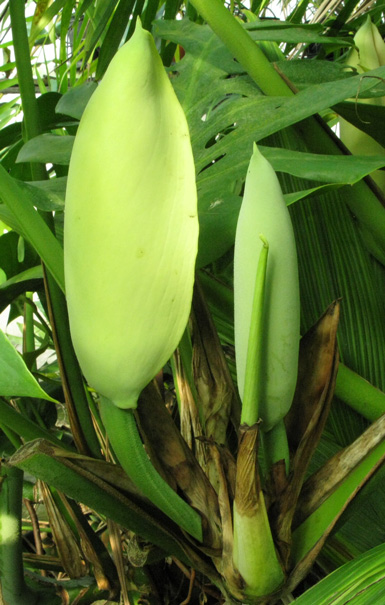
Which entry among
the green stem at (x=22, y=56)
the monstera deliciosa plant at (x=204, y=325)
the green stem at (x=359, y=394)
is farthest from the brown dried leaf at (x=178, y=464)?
the green stem at (x=22, y=56)

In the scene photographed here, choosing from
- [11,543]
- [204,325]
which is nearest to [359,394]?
[204,325]

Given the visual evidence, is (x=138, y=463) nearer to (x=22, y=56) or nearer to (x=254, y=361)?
(x=254, y=361)

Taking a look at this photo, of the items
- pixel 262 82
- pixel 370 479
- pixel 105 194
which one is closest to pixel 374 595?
pixel 370 479

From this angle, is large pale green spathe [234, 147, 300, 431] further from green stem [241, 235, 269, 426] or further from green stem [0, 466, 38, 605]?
green stem [0, 466, 38, 605]

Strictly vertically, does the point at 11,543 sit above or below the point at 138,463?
below

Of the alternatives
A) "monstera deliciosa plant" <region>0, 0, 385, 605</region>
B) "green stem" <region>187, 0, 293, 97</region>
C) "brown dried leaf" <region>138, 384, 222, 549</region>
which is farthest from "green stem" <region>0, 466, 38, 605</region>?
"green stem" <region>187, 0, 293, 97</region>

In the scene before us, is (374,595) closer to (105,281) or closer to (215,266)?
(105,281)

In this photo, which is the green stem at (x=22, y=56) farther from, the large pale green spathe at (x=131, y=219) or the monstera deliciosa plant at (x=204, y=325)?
the large pale green spathe at (x=131, y=219)
